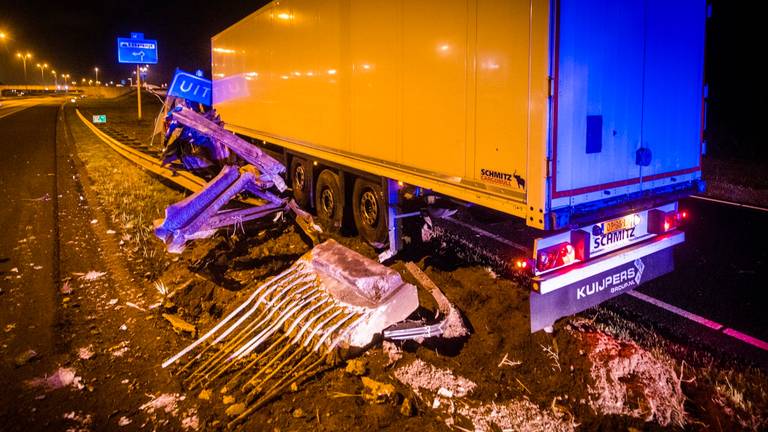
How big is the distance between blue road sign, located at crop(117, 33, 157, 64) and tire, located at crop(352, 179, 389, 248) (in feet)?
91.9

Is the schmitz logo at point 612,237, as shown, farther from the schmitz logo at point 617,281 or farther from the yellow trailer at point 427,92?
the yellow trailer at point 427,92

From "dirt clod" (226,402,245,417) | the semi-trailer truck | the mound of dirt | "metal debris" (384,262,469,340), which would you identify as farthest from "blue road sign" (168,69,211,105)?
the mound of dirt

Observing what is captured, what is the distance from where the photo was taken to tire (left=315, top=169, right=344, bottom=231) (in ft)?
25.3

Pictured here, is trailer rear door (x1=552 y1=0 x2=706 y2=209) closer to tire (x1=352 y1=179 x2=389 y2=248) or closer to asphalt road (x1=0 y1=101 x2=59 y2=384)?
tire (x1=352 y1=179 x2=389 y2=248)

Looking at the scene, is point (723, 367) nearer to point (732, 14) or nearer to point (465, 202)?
point (465, 202)

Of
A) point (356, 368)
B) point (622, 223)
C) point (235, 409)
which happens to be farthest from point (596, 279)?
point (235, 409)

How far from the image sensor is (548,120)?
3.73m

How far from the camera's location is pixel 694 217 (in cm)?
872

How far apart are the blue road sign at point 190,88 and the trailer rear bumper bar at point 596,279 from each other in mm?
11884

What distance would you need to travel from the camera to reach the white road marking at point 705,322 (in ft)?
14.2

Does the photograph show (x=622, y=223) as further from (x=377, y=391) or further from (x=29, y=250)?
(x=29, y=250)

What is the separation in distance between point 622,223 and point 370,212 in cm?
331

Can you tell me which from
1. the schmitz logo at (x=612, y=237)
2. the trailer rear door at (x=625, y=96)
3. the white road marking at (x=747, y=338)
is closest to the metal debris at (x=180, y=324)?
the trailer rear door at (x=625, y=96)

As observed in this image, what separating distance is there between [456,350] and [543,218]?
1.34 meters
